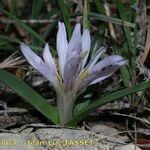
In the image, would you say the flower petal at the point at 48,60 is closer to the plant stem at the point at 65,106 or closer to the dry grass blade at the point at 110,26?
the plant stem at the point at 65,106

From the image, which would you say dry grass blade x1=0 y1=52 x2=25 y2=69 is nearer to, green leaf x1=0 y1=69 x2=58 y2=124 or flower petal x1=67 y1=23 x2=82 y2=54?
green leaf x1=0 y1=69 x2=58 y2=124

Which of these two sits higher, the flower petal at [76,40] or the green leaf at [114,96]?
the flower petal at [76,40]

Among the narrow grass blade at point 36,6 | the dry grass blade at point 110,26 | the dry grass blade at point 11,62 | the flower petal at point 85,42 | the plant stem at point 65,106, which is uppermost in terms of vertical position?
the narrow grass blade at point 36,6

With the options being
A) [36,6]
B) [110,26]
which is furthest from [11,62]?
[110,26]

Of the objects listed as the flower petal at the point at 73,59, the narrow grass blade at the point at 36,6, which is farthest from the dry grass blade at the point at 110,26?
the flower petal at the point at 73,59

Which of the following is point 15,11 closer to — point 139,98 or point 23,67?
point 23,67

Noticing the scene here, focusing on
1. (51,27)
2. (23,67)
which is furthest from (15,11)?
(23,67)
